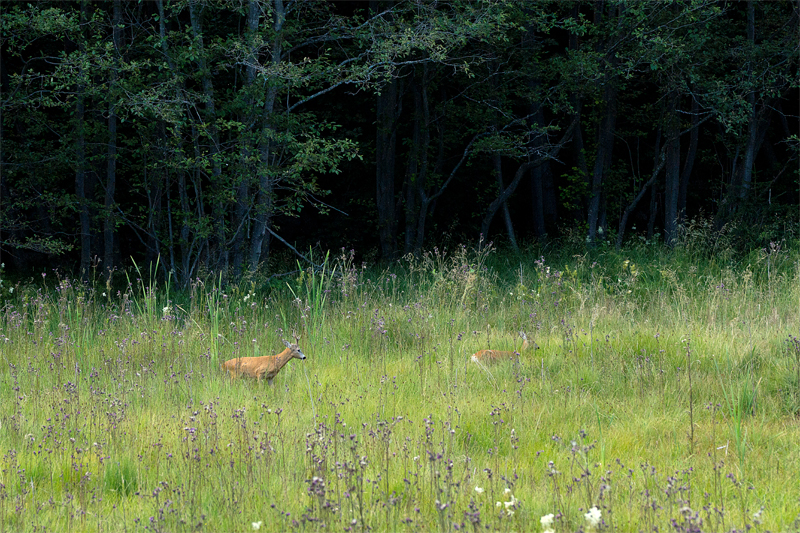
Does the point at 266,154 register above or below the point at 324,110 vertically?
below

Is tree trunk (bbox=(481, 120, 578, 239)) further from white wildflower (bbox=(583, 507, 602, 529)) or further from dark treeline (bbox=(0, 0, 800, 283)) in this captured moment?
white wildflower (bbox=(583, 507, 602, 529))

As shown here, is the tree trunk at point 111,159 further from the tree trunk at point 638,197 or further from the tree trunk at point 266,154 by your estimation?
the tree trunk at point 638,197

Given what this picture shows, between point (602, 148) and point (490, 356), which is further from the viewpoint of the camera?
point (602, 148)

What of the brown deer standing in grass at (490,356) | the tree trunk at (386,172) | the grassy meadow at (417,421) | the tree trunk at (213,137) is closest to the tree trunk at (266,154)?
the tree trunk at (213,137)

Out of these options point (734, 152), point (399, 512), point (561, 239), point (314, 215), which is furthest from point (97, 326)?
point (734, 152)

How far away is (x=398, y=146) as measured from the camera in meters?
18.3

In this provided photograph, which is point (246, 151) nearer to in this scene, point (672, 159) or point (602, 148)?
point (602, 148)

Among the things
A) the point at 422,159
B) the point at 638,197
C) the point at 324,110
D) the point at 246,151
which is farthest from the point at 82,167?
the point at 638,197

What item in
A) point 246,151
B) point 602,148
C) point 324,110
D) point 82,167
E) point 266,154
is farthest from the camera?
point 324,110

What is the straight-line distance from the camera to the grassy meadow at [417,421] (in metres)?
3.39

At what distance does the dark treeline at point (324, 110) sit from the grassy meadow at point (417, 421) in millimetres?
3684

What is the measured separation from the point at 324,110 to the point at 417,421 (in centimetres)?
1336

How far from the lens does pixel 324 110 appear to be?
1691 centimetres

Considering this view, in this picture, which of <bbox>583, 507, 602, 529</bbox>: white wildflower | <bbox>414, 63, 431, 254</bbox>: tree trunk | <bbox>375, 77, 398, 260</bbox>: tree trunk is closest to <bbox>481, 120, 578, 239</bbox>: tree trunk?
<bbox>414, 63, 431, 254</bbox>: tree trunk
